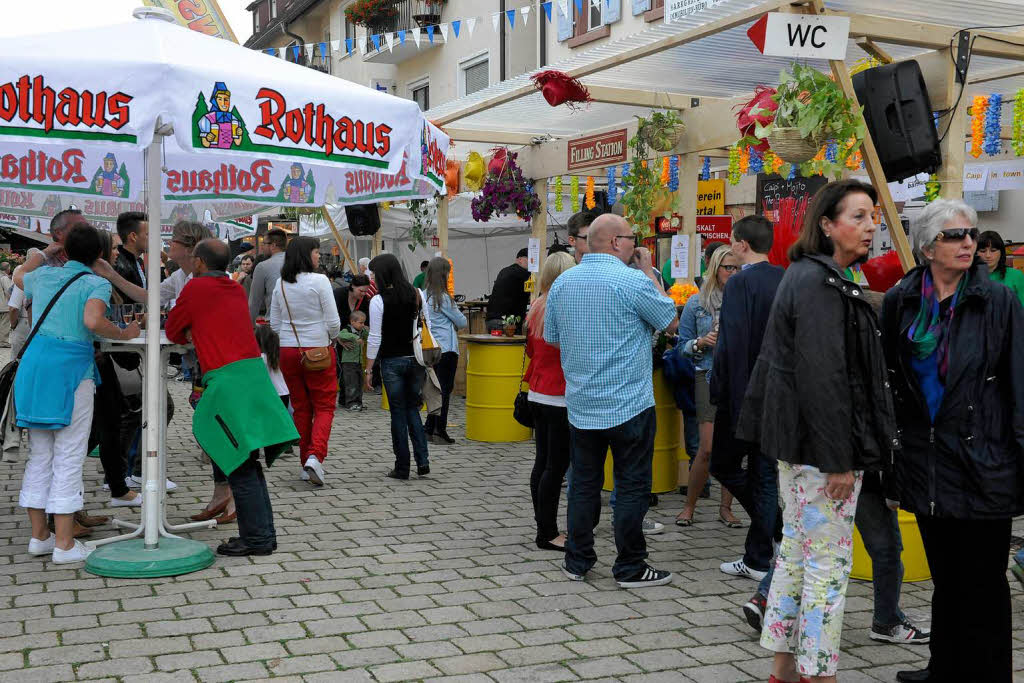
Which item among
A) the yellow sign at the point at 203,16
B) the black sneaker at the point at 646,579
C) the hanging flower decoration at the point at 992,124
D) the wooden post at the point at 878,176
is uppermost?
the yellow sign at the point at 203,16

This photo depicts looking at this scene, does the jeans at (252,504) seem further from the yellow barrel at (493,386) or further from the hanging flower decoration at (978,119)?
the hanging flower decoration at (978,119)

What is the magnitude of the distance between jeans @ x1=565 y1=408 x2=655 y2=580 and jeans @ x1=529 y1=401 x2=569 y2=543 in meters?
0.30

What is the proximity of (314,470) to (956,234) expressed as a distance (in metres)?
5.09

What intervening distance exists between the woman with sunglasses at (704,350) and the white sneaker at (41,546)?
365 centimetres

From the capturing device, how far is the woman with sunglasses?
20.5 feet

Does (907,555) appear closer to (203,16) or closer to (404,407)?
(404,407)

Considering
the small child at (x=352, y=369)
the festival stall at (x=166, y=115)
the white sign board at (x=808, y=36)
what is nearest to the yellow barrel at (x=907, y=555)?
the white sign board at (x=808, y=36)

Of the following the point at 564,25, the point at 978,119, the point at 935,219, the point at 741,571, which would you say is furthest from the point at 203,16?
the point at 564,25

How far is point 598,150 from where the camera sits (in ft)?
30.4

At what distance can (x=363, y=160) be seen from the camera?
4895 mm

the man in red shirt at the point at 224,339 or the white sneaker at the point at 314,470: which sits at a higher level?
the man in red shirt at the point at 224,339

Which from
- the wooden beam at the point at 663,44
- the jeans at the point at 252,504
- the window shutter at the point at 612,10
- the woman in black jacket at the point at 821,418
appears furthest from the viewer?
the window shutter at the point at 612,10

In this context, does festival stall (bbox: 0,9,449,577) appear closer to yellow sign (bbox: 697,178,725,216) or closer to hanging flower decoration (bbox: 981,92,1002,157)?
hanging flower decoration (bbox: 981,92,1002,157)

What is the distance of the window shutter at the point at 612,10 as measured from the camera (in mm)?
16719
